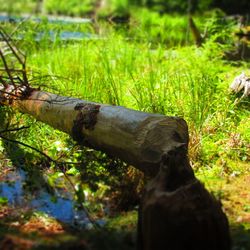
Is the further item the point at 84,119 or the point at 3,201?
the point at 84,119

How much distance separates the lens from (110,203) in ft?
10.0

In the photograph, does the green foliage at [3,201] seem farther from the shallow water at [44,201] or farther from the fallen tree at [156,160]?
the fallen tree at [156,160]

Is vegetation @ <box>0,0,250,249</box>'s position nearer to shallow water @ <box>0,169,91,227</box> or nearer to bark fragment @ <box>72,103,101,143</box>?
shallow water @ <box>0,169,91,227</box>

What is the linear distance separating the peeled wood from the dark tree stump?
0.45m

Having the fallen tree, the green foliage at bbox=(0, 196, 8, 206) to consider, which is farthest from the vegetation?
the fallen tree

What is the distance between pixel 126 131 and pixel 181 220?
35.1 inches

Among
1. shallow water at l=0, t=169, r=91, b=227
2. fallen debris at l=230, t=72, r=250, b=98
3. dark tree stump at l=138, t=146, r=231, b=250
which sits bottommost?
shallow water at l=0, t=169, r=91, b=227

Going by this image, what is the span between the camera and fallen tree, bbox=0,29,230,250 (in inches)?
84.4

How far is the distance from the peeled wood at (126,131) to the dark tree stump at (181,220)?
1.47ft

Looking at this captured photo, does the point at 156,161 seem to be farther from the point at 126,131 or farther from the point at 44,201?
the point at 44,201

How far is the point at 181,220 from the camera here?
214 centimetres

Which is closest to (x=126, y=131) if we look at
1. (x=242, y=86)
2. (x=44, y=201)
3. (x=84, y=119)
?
(x=84, y=119)

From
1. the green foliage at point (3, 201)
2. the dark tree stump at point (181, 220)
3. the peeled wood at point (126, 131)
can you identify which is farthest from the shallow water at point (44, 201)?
the dark tree stump at point (181, 220)

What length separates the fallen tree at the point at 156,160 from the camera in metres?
2.14
